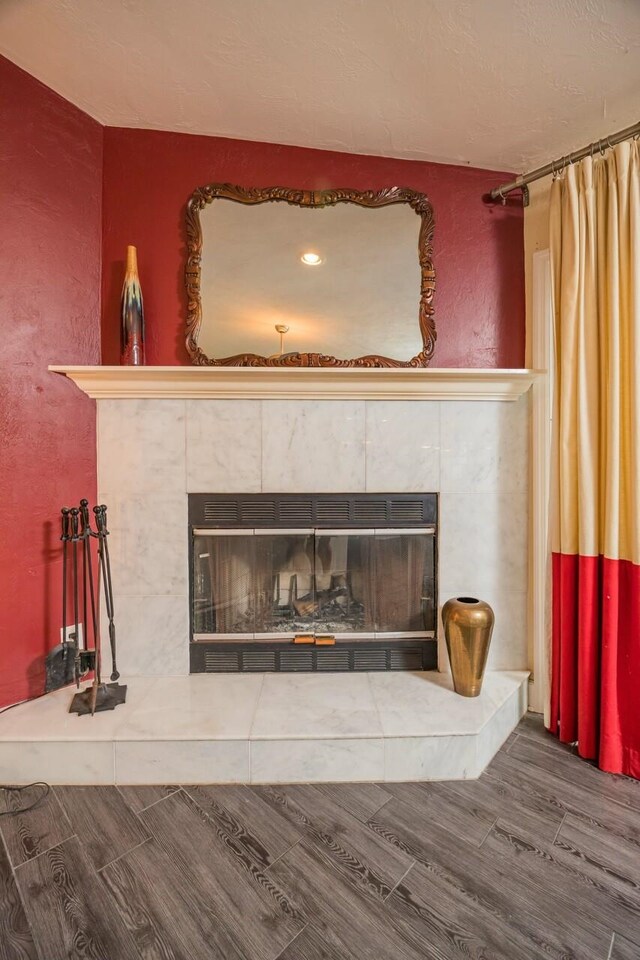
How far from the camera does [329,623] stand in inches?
80.9

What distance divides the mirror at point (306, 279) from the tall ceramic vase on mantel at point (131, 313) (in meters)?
0.22

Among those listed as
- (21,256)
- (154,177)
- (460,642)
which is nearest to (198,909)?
(460,642)

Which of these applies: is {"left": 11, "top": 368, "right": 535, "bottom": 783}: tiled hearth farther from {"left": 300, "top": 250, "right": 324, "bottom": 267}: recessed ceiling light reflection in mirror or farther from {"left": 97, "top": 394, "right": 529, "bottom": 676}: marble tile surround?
{"left": 300, "top": 250, "right": 324, "bottom": 267}: recessed ceiling light reflection in mirror

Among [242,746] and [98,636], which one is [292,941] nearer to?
[242,746]

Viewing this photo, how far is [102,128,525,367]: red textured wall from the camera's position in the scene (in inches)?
75.4

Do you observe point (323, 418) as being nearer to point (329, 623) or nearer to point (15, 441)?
point (329, 623)

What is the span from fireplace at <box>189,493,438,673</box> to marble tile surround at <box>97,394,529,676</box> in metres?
0.08

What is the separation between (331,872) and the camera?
1.18 meters

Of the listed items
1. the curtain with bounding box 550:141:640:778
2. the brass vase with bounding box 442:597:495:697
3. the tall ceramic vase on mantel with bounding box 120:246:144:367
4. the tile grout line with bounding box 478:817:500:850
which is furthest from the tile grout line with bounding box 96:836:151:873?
the tall ceramic vase on mantel with bounding box 120:246:144:367

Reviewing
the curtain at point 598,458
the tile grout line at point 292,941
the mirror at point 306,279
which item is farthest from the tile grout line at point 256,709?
the mirror at point 306,279

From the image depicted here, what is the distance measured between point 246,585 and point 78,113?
2224mm

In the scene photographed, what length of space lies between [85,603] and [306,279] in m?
1.74

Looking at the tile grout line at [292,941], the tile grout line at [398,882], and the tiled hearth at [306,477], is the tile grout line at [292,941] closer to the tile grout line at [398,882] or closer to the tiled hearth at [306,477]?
the tile grout line at [398,882]

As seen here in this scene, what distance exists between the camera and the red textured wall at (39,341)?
1653mm
